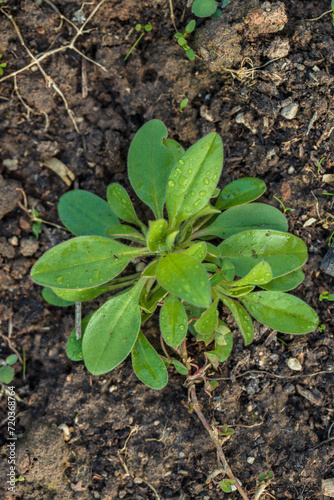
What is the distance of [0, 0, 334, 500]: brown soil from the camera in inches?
99.8

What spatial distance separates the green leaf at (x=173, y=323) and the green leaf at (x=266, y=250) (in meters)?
0.43

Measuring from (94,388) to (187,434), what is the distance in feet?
2.21

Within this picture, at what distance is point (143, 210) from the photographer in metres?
2.91

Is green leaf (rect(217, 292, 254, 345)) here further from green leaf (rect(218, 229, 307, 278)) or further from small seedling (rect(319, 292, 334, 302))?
small seedling (rect(319, 292, 334, 302))

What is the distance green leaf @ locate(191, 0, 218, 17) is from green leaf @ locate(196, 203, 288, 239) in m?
1.31

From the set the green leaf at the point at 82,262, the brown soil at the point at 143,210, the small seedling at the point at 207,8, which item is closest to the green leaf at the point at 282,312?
the brown soil at the point at 143,210

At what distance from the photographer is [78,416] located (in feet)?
8.70

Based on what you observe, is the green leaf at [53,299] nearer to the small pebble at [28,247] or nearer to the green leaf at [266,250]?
the small pebble at [28,247]

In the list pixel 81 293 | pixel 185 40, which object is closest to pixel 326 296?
pixel 81 293

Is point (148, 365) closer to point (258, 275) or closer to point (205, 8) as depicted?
point (258, 275)

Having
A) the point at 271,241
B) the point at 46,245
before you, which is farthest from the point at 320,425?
the point at 46,245

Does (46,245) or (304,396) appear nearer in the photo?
(304,396)

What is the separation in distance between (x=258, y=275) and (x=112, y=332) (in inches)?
36.2

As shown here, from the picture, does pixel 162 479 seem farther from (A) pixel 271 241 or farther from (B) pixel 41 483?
(A) pixel 271 241
